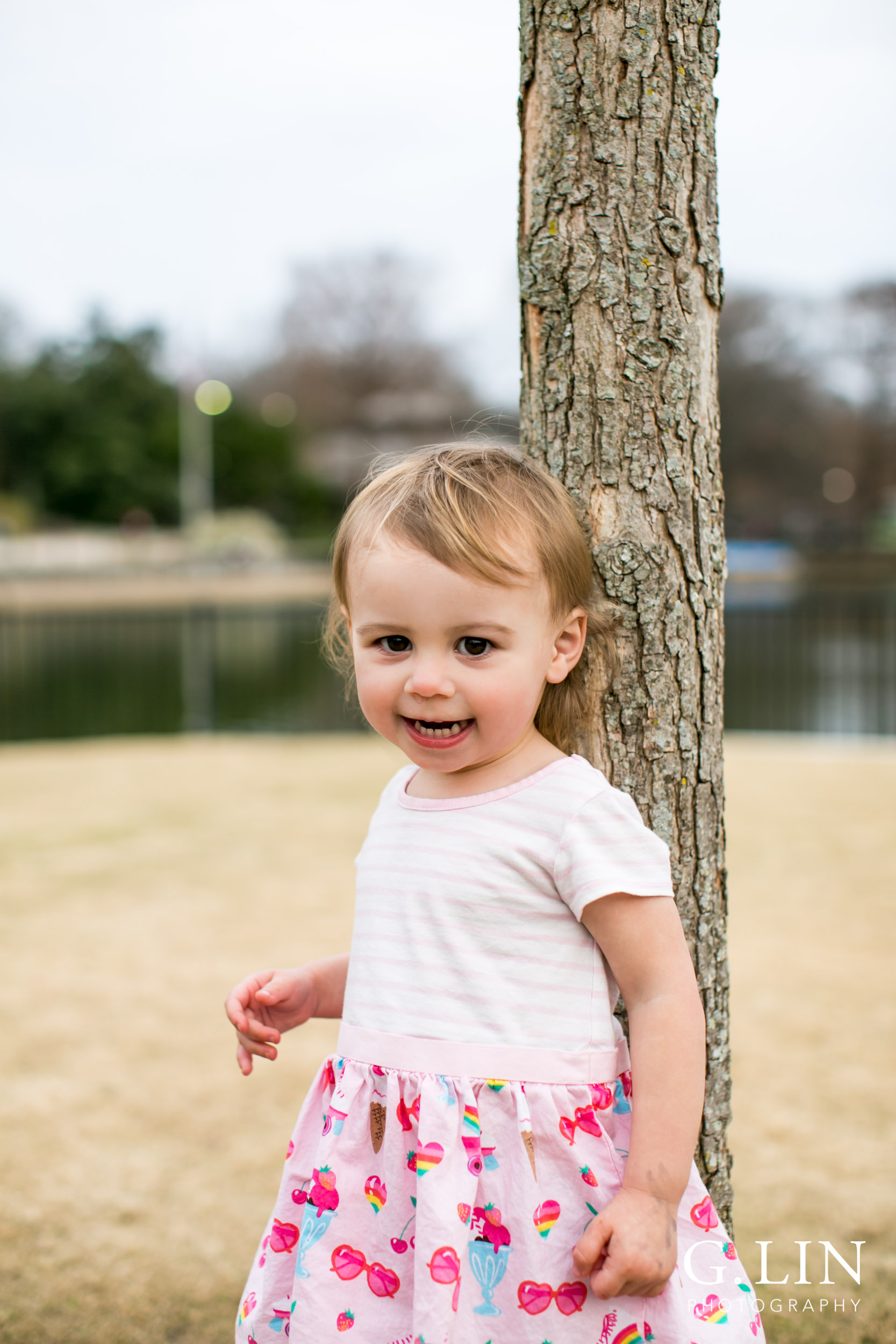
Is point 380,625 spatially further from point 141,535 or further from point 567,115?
point 141,535

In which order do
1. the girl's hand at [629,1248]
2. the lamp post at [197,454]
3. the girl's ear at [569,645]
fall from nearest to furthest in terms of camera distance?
the girl's hand at [629,1248] → the girl's ear at [569,645] → the lamp post at [197,454]

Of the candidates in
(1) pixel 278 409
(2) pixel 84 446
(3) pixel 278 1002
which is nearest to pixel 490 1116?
(3) pixel 278 1002

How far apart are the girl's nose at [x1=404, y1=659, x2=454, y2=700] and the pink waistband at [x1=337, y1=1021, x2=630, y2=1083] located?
402 millimetres

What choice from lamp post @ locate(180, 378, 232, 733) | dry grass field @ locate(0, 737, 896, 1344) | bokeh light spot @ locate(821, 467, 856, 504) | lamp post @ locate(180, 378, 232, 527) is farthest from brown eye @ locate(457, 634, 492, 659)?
bokeh light spot @ locate(821, 467, 856, 504)

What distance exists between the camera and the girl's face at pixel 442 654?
1.26m

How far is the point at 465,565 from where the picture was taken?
49.4 inches

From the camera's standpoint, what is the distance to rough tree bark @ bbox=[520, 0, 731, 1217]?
1.50 meters

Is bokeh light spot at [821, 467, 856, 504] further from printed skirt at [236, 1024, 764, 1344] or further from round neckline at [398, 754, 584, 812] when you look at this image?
printed skirt at [236, 1024, 764, 1344]

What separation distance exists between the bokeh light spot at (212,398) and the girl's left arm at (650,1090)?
35.1 metres

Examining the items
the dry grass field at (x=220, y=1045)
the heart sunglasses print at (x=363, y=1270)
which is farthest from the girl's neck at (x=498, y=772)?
the dry grass field at (x=220, y=1045)

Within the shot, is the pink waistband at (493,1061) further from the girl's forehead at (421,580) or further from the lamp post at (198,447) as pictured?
the lamp post at (198,447)

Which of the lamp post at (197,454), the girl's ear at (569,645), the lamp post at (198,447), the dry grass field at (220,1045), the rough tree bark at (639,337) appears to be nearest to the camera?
the girl's ear at (569,645)

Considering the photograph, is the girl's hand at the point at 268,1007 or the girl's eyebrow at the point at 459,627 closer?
the girl's eyebrow at the point at 459,627

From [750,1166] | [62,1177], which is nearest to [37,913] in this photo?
[62,1177]
